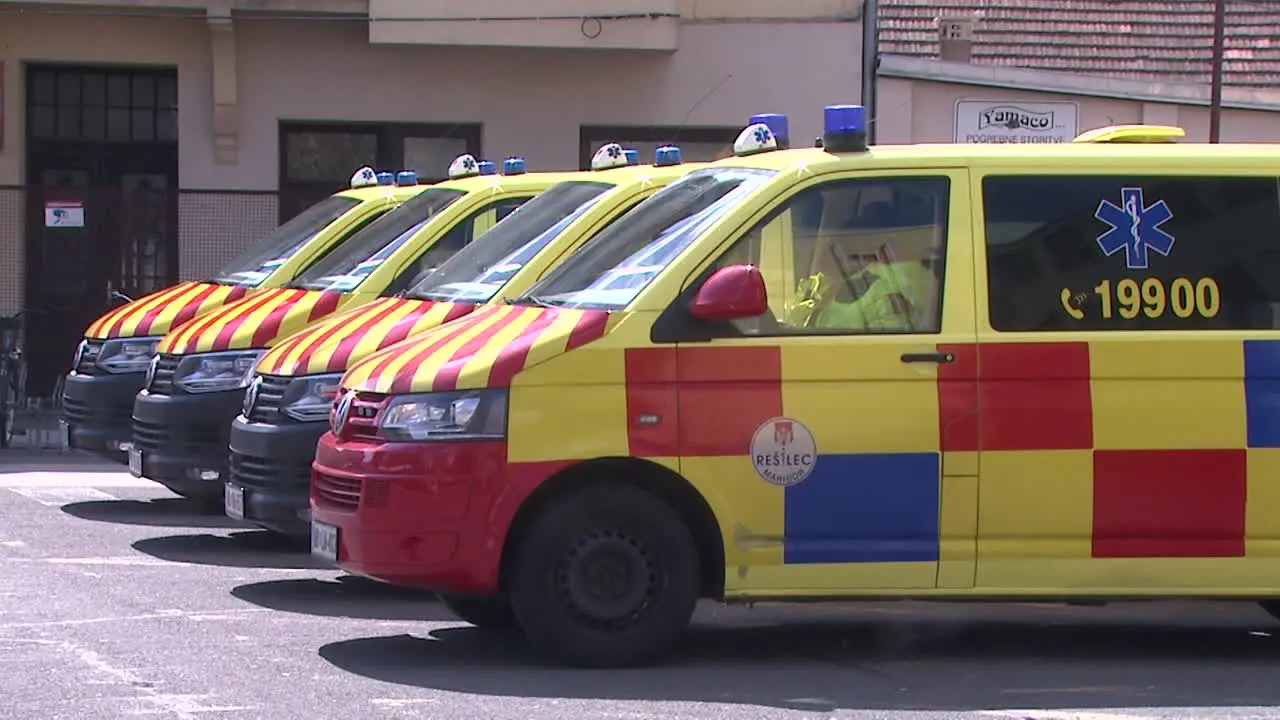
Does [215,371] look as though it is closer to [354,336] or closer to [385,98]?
[354,336]

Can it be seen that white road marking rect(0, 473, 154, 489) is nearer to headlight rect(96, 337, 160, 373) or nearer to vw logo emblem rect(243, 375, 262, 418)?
headlight rect(96, 337, 160, 373)

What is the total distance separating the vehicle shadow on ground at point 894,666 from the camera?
7.39 metres

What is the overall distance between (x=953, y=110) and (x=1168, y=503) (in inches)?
532

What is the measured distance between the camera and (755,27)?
69.3 ft

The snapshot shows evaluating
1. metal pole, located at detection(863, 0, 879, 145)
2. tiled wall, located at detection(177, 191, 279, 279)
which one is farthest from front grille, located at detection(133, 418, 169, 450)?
metal pole, located at detection(863, 0, 879, 145)

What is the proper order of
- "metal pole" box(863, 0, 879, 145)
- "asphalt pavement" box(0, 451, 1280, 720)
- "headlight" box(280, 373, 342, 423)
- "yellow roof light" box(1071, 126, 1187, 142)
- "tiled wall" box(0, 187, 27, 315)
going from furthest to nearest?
"metal pole" box(863, 0, 879, 145), "tiled wall" box(0, 187, 27, 315), "headlight" box(280, 373, 342, 423), "yellow roof light" box(1071, 126, 1187, 142), "asphalt pavement" box(0, 451, 1280, 720)

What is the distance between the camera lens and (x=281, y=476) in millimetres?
9367

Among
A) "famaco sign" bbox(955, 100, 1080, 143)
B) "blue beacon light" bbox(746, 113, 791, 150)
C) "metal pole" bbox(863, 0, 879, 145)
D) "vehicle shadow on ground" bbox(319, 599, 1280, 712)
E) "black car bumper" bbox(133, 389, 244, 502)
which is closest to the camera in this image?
"vehicle shadow on ground" bbox(319, 599, 1280, 712)

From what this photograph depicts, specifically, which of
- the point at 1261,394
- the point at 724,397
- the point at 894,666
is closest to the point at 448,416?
the point at 724,397

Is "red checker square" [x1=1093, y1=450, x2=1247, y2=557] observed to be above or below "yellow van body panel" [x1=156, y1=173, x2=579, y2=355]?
below

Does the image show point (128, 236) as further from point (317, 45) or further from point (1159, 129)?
point (1159, 129)

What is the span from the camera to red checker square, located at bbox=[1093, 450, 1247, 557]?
7746 mm

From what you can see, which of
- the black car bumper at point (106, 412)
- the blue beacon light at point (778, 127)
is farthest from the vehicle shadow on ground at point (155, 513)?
the blue beacon light at point (778, 127)

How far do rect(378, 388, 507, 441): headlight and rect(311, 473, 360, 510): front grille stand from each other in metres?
0.24
